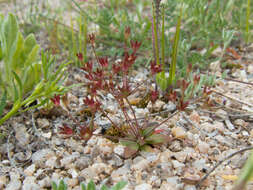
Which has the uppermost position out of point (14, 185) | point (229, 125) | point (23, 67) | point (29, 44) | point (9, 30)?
point (9, 30)

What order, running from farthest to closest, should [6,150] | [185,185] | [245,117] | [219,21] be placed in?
[219,21] < [245,117] < [6,150] < [185,185]

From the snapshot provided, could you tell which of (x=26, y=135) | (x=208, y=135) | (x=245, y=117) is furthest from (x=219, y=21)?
(x=26, y=135)

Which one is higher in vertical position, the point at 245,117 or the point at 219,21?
the point at 219,21

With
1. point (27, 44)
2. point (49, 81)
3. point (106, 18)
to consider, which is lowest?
point (49, 81)

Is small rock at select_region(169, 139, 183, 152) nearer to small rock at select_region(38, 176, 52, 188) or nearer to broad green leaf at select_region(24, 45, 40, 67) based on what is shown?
small rock at select_region(38, 176, 52, 188)

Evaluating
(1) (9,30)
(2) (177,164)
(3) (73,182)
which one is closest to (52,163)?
(3) (73,182)

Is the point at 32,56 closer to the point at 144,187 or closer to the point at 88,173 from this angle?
the point at 88,173

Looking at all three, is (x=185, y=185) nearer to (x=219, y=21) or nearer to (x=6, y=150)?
(x=6, y=150)

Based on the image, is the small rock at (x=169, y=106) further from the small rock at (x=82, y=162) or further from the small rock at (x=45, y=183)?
the small rock at (x=45, y=183)

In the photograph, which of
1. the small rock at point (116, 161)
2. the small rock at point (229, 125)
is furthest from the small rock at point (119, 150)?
the small rock at point (229, 125)
